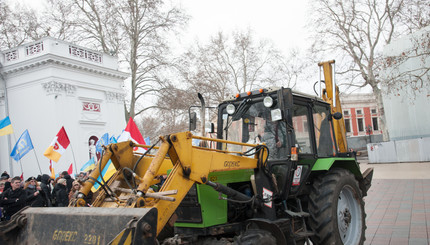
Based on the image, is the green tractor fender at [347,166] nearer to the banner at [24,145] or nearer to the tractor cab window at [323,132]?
the tractor cab window at [323,132]

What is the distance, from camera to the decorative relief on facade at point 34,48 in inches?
849

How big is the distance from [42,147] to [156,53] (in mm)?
11654

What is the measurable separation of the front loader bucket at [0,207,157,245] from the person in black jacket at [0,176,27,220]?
16.0ft

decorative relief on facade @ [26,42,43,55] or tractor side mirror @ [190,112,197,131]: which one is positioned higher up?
decorative relief on facade @ [26,42,43,55]

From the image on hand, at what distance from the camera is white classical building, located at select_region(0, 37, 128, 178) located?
826 inches

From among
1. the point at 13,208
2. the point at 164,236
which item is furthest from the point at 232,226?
the point at 13,208

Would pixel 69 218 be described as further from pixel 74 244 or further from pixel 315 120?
pixel 315 120

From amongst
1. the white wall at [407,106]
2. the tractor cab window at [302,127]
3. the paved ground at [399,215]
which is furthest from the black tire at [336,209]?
the white wall at [407,106]

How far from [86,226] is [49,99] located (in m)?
19.4

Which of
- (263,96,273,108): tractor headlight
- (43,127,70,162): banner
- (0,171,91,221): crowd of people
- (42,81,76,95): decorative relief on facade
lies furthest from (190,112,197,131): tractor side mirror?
(42,81,76,95): decorative relief on facade

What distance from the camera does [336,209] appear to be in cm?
540

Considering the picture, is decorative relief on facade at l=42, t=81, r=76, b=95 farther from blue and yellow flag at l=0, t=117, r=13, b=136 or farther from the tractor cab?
the tractor cab

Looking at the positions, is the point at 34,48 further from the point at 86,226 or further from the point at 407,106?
the point at 407,106

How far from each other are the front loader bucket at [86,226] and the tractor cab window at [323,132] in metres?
3.46
